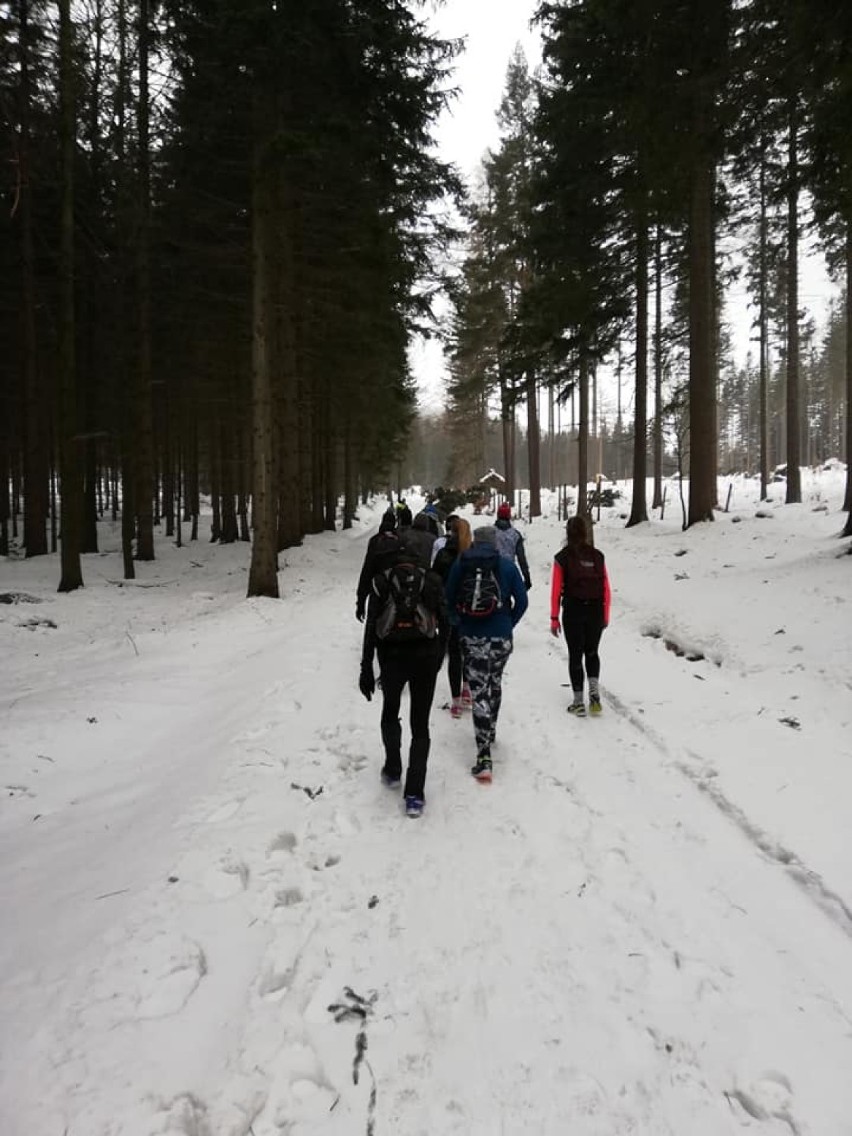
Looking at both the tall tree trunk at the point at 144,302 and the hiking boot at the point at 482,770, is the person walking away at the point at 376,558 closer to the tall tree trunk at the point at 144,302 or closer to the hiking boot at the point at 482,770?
the hiking boot at the point at 482,770

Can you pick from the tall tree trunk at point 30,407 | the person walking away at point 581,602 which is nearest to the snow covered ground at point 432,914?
the person walking away at point 581,602

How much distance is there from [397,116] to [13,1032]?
1563 centimetres

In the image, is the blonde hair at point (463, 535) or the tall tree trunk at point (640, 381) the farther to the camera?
the tall tree trunk at point (640, 381)

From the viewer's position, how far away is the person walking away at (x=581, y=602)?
20.8 feet

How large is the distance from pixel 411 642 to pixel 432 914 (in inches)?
68.3

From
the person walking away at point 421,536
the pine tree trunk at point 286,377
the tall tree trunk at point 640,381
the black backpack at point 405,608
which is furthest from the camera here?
the tall tree trunk at point 640,381

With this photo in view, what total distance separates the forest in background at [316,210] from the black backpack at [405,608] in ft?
14.2

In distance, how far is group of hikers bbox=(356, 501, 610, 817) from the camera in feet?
14.0

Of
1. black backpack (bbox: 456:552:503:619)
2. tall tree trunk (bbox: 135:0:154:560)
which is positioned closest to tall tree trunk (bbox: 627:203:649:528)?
tall tree trunk (bbox: 135:0:154:560)

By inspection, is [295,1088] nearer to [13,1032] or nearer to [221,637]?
[13,1032]

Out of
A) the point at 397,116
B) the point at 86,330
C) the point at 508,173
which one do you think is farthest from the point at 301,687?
the point at 508,173

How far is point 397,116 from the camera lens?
1266cm

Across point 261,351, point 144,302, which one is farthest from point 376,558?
point 144,302

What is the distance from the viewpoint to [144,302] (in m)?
16.2
